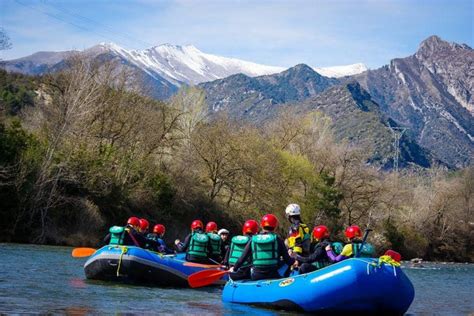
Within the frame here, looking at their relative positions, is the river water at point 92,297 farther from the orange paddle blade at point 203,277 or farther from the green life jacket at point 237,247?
the green life jacket at point 237,247

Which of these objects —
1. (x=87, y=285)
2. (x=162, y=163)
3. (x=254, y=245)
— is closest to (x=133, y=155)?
(x=162, y=163)

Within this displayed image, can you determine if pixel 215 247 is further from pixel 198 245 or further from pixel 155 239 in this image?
pixel 155 239

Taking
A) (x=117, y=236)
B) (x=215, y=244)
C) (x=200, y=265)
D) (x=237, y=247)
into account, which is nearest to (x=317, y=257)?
(x=237, y=247)

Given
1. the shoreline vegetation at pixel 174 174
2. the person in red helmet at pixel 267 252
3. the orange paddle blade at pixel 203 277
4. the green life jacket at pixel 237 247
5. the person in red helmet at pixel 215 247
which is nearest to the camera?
the person in red helmet at pixel 267 252

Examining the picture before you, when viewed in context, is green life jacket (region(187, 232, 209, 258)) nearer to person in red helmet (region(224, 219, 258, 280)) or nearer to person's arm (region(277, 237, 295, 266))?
person in red helmet (region(224, 219, 258, 280))

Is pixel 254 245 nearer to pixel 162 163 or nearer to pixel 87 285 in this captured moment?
pixel 87 285

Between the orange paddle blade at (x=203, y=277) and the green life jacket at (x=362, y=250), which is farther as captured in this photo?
the orange paddle blade at (x=203, y=277)

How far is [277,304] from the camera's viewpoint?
14602 millimetres

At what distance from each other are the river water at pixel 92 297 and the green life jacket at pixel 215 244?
1.07m

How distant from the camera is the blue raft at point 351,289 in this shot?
43.7 ft

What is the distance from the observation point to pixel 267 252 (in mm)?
14898

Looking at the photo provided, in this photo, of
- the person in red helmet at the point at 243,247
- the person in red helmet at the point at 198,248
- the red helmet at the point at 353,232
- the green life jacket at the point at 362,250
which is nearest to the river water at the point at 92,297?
the person in red helmet at the point at 243,247

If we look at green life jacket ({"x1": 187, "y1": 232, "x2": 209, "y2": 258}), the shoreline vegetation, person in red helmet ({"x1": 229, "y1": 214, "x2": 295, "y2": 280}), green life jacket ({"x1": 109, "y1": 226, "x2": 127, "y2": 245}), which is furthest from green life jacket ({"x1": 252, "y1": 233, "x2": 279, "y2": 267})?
the shoreline vegetation

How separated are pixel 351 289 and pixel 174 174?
34.1 m
